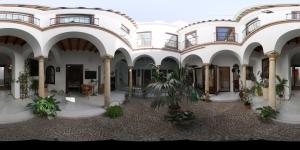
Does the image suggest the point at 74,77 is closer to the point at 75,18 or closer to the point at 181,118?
the point at 75,18

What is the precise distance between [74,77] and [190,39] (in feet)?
33.8

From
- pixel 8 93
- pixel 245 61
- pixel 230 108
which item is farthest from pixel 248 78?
pixel 8 93

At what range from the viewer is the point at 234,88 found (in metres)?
20.3

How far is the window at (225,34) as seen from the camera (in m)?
18.8

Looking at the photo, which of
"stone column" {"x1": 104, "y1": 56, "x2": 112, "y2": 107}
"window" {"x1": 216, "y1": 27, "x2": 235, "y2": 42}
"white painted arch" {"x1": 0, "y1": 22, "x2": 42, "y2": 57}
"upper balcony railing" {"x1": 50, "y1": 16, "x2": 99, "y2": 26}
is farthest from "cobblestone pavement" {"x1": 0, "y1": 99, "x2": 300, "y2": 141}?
"window" {"x1": 216, "y1": 27, "x2": 235, "y2": 42}

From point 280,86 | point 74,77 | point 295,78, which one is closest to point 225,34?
point 295,78

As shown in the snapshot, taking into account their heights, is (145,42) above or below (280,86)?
above

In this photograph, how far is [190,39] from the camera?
20750 mm

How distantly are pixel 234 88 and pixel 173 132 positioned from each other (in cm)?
1180

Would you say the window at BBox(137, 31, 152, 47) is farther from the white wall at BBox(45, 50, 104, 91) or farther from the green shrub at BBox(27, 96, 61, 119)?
the green shrub at BBox(27, 96, 61, 119)

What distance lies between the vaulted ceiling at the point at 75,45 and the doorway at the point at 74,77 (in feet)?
4.97

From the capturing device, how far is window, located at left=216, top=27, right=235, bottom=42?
61.5 ft
